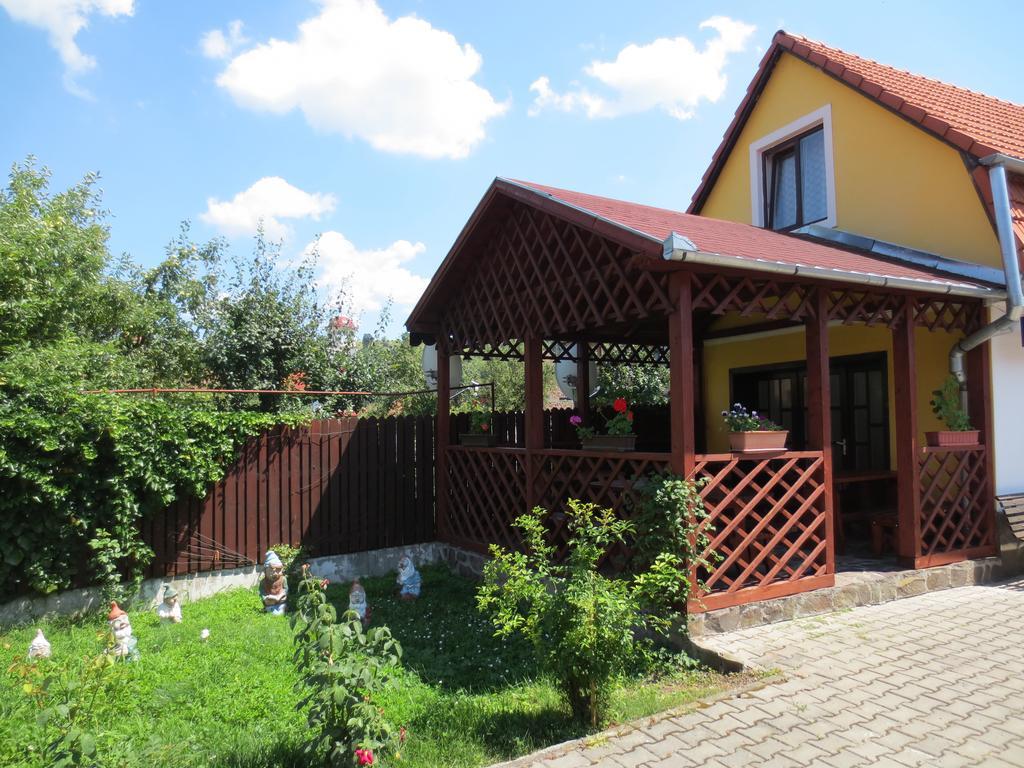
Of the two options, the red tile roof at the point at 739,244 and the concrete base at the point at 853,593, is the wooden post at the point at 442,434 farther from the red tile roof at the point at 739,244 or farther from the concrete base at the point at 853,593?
the concrete base at the point at 853,593

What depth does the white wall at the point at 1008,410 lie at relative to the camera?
705 centimetres

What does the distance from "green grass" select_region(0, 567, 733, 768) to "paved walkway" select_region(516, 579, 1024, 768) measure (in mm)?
361

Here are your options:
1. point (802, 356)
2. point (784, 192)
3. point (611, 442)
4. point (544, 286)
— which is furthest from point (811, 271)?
point (784, 192)

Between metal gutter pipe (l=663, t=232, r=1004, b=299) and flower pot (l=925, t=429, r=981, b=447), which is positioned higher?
metal gutter pipe (l=663, t=232, r=1004, b=299)

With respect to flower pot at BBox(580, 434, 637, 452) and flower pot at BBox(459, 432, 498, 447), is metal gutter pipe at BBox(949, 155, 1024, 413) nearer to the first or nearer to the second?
flower pot at BBox(580, 434, 637, 452)

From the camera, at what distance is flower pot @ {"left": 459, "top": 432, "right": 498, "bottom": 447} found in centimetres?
841

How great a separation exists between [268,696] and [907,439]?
605 centimetres

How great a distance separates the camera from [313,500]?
816 cm

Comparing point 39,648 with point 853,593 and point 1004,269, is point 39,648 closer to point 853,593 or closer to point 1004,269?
point 853,593

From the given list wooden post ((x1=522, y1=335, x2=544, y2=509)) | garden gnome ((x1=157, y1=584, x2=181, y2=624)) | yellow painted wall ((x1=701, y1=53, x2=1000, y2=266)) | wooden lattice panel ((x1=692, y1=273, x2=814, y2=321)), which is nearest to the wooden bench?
yellow painted wall ((x1=701, y1=53, x2=1000, y2=266))

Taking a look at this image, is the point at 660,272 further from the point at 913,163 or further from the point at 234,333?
the point at 234,333

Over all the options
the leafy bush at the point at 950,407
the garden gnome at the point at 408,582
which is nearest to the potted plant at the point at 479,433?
the garden gnome at the point at 408,582

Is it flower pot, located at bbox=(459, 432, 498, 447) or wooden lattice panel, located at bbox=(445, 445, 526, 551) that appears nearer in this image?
wooden lattice panel, located at bbox=(445, 445, 526, 551)

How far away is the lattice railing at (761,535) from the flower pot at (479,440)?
3156 millimetres
